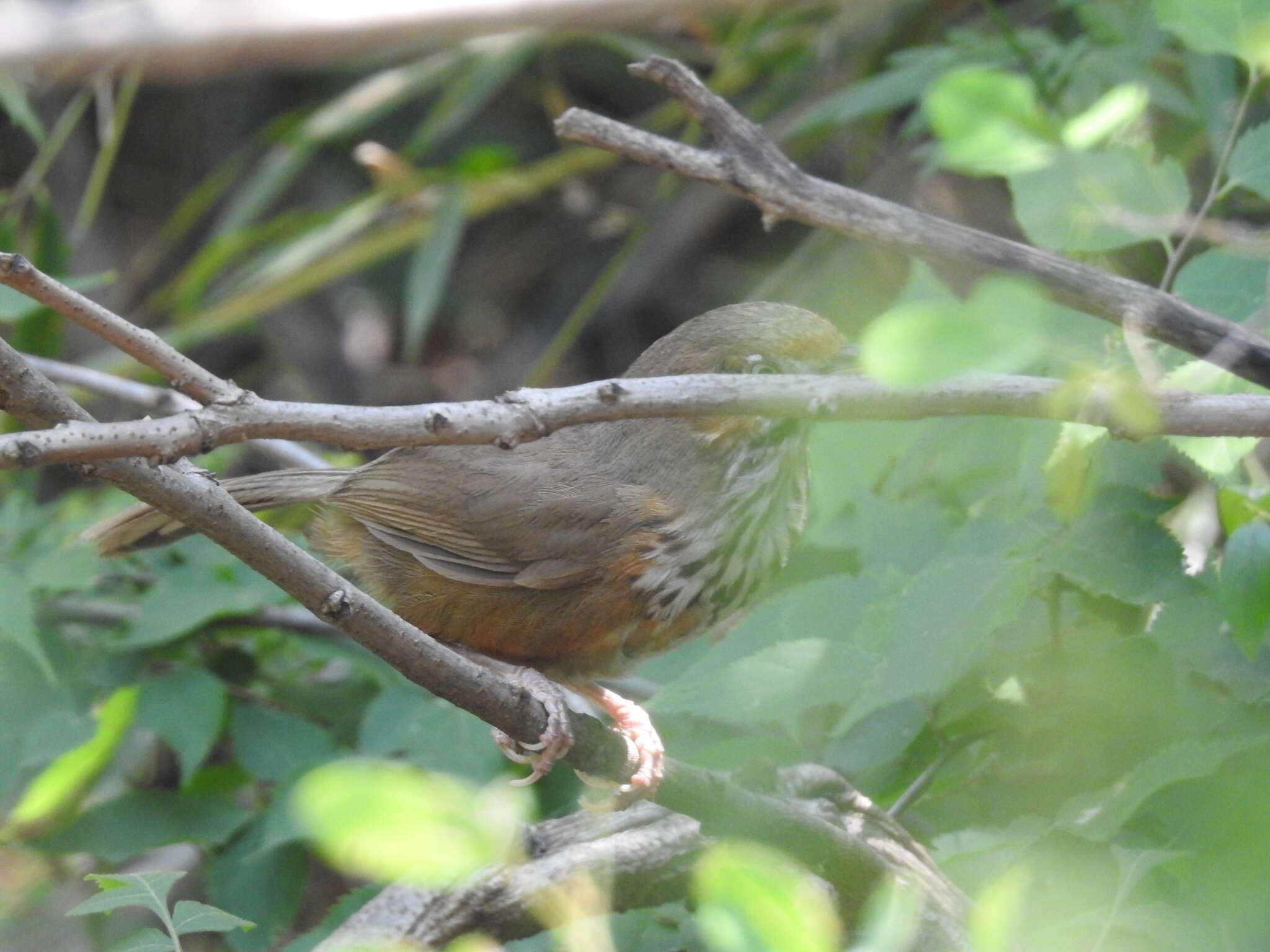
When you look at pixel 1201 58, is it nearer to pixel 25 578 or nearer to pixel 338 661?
pixel 338 661

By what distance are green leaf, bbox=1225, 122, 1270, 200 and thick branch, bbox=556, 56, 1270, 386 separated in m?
0.25

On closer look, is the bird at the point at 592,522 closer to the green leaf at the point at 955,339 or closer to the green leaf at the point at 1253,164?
the green leaf at the point at 1253,164

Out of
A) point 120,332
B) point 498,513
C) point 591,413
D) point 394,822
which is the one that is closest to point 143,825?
point 498,513

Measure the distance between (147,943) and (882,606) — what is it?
1453 millimetres

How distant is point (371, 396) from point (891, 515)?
539 cm

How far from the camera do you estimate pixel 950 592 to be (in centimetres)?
236

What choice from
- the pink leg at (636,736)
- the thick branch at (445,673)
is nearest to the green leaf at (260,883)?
the pink leg at (636,736)

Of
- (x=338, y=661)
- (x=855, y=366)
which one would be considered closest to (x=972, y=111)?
(x=855, y=366)

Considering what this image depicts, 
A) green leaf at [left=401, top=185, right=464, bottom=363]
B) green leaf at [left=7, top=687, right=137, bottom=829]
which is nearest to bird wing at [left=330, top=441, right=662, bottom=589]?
green leaf at [left=7, top=687, right=137, bottom=829]

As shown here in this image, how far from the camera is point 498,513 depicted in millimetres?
2848

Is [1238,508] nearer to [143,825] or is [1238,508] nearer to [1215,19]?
[1215,19]

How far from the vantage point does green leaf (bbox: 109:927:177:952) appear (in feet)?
5.27

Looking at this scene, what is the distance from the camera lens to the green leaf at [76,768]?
2.90 m

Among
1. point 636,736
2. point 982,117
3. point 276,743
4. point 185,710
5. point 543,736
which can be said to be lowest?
point 276,743
